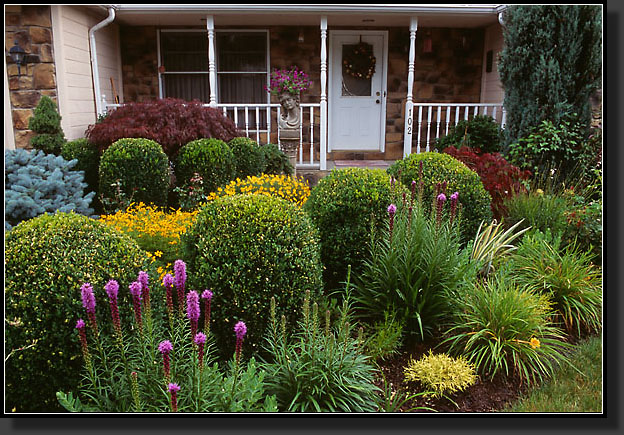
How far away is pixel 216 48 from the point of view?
30.8ft

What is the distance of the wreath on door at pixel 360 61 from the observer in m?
9.46

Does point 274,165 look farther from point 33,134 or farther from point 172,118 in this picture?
point 33,134

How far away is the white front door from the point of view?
31.3 ft

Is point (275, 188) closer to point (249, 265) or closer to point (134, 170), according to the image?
point (134, 170)

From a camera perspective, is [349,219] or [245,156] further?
[245,156]

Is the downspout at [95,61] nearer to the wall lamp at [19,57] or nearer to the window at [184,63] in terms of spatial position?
the wall lamp at [19,57]

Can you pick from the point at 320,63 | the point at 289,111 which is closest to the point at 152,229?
the point at 289,111

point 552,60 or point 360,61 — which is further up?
point 360,61

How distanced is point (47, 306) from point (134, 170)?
3.32m

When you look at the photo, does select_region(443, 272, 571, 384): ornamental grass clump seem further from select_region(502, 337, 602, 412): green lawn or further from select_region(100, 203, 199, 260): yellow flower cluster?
select_region(100, 203, 199, 260): yellow flower cluster

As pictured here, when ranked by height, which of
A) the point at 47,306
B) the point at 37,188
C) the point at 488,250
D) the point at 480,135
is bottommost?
the point at 488,250

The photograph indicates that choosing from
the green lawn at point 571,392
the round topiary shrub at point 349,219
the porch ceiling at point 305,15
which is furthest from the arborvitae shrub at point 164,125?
the green lawn at point 571,392

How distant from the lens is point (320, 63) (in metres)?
9.12

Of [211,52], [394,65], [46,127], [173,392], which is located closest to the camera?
[173,392]
